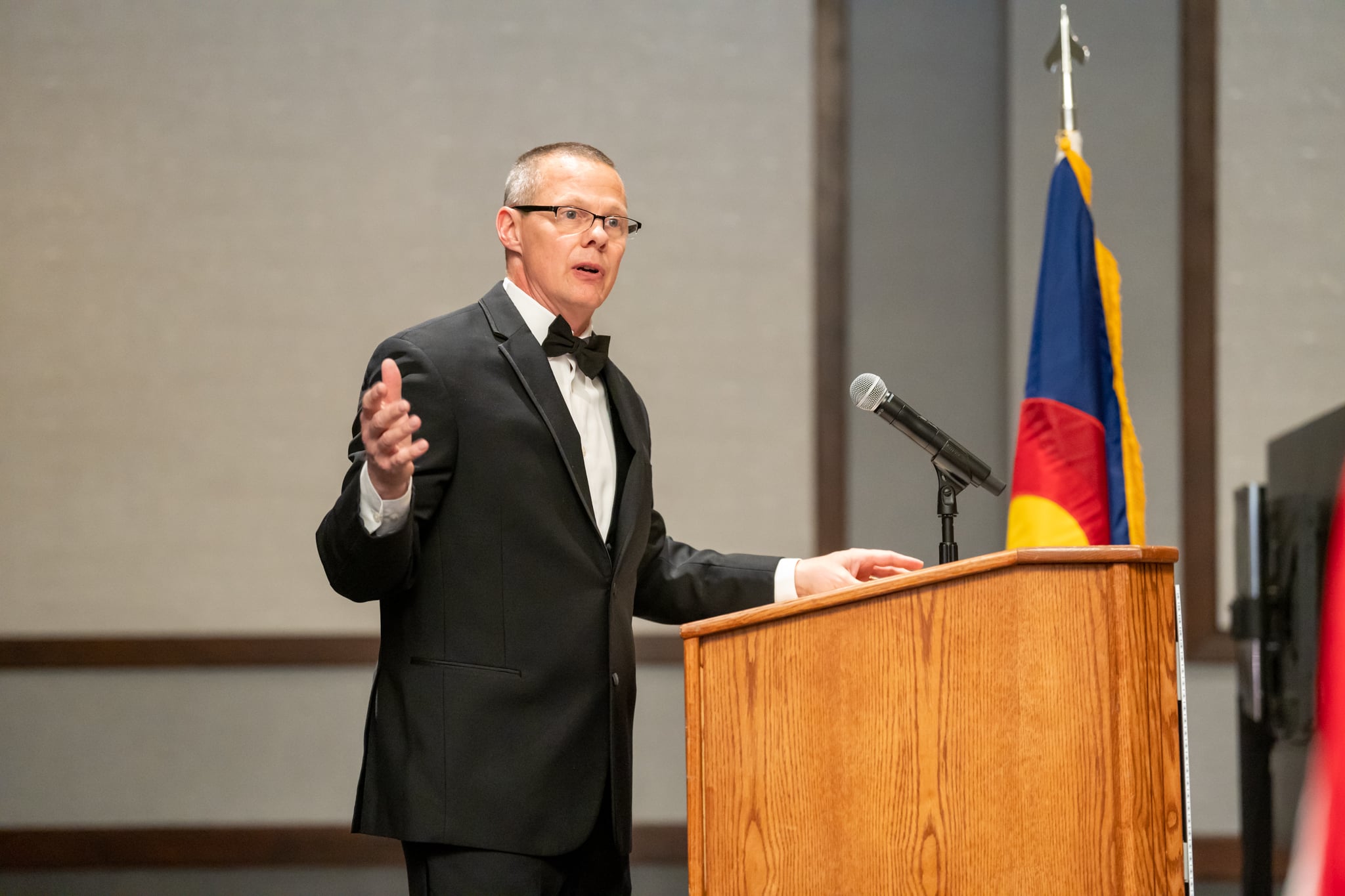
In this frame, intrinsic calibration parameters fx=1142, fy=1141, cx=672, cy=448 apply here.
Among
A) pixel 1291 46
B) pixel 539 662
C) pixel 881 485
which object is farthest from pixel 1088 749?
pixel 1291 46

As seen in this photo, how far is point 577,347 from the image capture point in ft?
5.98

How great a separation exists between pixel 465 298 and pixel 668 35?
107cm

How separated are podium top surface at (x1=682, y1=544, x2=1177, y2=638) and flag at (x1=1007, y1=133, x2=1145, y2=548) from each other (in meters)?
1.27

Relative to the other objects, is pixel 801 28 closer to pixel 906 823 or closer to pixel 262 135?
pixel 262 135

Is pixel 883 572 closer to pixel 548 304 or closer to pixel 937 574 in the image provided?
pixel 937 574

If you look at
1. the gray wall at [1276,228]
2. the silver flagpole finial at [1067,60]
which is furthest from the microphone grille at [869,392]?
the gray wall at [1276,228]

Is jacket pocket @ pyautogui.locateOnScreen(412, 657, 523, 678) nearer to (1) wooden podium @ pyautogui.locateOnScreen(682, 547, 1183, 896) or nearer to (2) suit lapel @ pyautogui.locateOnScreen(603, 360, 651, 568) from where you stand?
(2) suit lapel @ pyautogui.locateOnScreen(603, 360, 651, 568)

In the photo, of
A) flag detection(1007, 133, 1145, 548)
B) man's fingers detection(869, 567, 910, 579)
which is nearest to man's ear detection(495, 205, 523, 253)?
man's fingers detection(869, 567, 910, 579)

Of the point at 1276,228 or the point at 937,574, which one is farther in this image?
the point at 1276,228

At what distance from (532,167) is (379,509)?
0.66 m

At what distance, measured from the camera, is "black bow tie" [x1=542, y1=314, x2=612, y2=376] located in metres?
1.80

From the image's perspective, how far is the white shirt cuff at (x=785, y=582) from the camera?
6.35 feet

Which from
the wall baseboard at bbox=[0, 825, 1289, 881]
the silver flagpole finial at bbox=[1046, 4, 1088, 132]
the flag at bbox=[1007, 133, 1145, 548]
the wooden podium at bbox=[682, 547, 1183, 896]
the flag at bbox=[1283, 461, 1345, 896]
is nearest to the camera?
the flag at bbox=[1283, 461, 1345, 896]

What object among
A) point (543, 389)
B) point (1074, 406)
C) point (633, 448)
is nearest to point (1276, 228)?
point (1074, 406)
